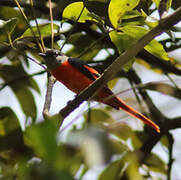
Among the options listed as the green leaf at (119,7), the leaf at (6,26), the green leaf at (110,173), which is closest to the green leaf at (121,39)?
the green leaf at (119,7)

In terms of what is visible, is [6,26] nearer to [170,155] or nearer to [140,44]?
[140,44]

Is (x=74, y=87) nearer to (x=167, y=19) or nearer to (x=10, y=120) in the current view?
(x=10, y=120)

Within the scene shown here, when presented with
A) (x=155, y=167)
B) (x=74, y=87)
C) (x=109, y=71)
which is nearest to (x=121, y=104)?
(x=74, y=87)

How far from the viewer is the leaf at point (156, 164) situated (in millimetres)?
2683

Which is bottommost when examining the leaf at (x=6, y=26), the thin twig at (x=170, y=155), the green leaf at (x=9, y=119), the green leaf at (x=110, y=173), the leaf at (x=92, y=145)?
the thin twig at (x=170, y=155)

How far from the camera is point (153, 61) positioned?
3055 millimetres

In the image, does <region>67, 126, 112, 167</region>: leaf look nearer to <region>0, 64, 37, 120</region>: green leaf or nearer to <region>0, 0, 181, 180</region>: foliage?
<region>0, 0, 181, 180</region>: foliage

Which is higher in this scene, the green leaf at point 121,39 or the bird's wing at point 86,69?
the green leaf at point 121,39

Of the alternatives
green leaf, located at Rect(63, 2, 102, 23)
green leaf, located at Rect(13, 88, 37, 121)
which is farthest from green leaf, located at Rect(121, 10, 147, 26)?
green leaf, located at Rect(13, 88, 37, 121)

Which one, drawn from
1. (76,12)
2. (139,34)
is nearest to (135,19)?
(139,34)

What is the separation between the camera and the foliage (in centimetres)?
52

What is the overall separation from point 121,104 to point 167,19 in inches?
66.2

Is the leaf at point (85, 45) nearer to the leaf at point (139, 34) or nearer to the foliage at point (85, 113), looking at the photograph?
Result: the foliage at point (85, 113)

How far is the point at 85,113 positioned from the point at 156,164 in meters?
0.93
